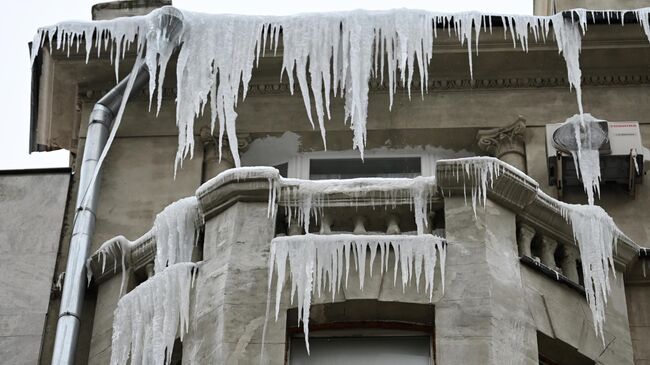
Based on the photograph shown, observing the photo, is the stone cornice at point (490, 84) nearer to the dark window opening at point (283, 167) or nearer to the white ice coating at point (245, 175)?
the dark window opening at point (283, 167)

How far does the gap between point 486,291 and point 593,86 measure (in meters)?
5.72

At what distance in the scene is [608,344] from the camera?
1870 cm

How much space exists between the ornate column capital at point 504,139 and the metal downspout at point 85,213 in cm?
427

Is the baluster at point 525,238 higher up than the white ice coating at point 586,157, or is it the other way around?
the white ice coating at point 586,157

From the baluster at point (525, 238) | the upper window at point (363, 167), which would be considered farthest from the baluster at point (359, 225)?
the upper window at point (363, 167)

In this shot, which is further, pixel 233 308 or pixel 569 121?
pixel 569 121

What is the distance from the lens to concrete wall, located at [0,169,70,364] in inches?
781

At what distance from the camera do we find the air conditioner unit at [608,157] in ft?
69.7

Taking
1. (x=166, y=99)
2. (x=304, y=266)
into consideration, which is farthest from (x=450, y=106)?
(x=304, y=266)

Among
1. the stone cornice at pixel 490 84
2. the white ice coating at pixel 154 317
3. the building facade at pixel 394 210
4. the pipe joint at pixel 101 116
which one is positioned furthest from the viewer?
the stone cornice at pixel 490 84

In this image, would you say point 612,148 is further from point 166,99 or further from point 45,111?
point 45,111

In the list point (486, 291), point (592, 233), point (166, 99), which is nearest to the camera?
point (486, 291)

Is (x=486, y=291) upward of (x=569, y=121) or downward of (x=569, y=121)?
downward

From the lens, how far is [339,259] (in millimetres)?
18094
